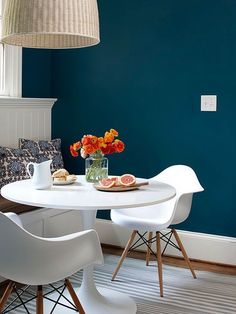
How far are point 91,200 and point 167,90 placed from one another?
5.51ft

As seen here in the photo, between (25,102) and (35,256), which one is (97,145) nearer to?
(35,256)

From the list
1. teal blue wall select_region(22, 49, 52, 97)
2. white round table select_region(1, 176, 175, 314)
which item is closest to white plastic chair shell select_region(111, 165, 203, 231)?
white round table select_region(1, 176, 175, 314)

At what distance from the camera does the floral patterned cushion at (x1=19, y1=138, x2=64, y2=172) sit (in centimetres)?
382

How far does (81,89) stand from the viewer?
4121 mm

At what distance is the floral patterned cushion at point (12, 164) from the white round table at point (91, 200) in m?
0.67

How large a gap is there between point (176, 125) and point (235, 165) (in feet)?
1.76

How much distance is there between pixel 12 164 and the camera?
353cm

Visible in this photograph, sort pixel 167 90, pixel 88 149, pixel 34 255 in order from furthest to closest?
pixel 167 90
pixel 88 149
pixel 34 255

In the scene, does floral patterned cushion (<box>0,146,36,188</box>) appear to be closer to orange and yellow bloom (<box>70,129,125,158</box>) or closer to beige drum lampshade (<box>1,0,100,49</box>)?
orange and yellow bloom (<box>70,129,125,158</box>)

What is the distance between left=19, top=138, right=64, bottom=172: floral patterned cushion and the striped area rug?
36.2 inches

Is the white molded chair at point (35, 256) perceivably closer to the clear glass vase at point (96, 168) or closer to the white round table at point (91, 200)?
the white round table at point (91, 200)

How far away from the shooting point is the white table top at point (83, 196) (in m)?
2.23

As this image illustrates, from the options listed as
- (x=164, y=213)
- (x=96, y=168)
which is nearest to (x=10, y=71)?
(x=96, y=168)

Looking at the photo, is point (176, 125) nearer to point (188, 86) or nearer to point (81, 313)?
point (188, 86)
